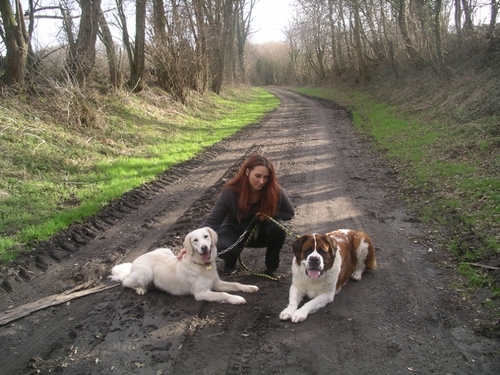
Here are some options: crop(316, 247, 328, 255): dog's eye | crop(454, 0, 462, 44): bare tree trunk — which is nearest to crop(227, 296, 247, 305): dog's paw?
crop(316, 247, 328, 255): dog's eye

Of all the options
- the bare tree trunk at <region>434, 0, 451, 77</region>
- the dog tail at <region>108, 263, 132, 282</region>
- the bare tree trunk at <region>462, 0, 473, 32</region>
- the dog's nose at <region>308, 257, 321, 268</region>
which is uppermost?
the bare tree trunk at <region>462, 0, 473, 32</region>

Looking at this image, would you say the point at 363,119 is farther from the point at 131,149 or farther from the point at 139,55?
the point at 131,149

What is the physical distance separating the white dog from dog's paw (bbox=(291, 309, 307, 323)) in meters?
0.77

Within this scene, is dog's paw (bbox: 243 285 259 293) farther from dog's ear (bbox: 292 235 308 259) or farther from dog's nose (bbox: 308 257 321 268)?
dog's nose (bbox: 308 257 321 268)

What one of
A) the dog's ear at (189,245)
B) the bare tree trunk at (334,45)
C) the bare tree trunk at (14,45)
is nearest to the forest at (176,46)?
the bare tree trunk at (14,45)

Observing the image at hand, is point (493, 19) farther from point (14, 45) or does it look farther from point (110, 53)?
point (14, 45)

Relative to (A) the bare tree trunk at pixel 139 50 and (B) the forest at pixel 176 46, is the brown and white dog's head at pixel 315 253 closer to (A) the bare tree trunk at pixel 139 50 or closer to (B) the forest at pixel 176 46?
(B) the forest at pixel 176 46

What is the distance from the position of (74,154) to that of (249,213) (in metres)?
6.85

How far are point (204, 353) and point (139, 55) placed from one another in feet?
53.6

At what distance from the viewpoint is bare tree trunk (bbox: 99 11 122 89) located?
16.2 metres

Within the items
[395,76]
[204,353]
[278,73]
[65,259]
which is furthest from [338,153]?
[278,73]

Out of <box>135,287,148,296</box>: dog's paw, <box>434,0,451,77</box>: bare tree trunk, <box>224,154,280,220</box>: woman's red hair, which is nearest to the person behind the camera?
<box>135,287,148,296</box>: dog's paw

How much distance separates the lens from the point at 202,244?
4.75 meters

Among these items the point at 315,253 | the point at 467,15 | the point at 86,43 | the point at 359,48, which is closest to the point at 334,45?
the point at 359,48
